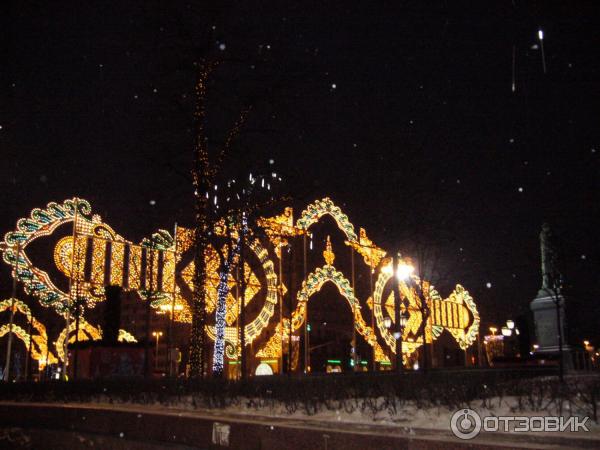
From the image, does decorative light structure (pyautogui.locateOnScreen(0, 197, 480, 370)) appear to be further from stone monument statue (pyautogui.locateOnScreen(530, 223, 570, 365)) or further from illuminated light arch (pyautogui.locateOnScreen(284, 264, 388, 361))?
stone monument statue (pyautogui.locateOnScreen(530, 223, 570, 365))

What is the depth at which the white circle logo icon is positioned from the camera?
6.45 metres

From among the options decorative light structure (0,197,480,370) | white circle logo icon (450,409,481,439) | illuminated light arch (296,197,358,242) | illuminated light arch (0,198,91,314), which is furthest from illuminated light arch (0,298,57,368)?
white circle logo icon (450,409,481,439)

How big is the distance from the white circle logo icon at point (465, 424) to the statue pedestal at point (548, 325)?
23.8 metres

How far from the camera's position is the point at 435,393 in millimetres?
8570

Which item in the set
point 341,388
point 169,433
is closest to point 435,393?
point 341,388

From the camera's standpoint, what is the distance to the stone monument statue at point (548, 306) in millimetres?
29391

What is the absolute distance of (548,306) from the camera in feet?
98.0

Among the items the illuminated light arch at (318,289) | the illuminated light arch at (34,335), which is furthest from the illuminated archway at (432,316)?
the illuminated light arch at (34,335)

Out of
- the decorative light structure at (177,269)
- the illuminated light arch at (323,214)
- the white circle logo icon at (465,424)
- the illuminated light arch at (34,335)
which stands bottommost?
the white circle logo icon at (465,424)

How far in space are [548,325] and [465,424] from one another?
25.9 meters

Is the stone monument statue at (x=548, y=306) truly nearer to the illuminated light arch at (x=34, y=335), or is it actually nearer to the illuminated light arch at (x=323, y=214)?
the illuminated light arch at (x=323, y=214)

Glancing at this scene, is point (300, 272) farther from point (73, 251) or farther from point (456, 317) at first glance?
point (73, 251)

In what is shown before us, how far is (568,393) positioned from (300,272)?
45.7 metres

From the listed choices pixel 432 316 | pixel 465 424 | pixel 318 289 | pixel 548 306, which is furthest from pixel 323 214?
pixel 465 424
